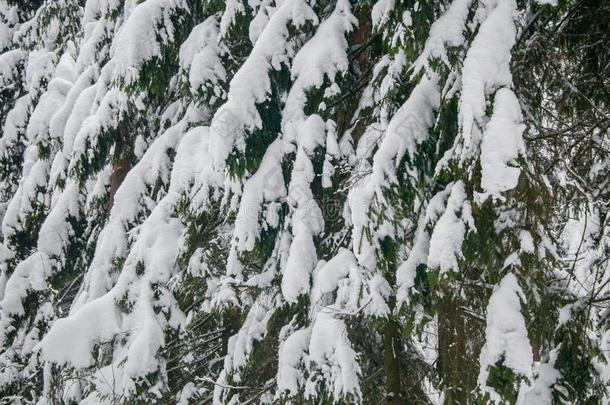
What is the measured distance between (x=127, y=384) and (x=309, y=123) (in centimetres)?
263

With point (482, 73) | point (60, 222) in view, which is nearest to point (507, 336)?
point (482, 73)

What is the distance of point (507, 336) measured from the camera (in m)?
2.88

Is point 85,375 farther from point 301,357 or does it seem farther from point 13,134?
point 13,134

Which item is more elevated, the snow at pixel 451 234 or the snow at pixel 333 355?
the snow at pixel 451 234

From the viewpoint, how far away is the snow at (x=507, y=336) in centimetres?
283

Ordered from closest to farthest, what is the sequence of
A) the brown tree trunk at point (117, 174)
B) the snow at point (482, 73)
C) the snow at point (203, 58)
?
1. the snow at point (482, 73)
2. the snow at point (203, 58)
3. the brown tree trunk at point (117, 174)

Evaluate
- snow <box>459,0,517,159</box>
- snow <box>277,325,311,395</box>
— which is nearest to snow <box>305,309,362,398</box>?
snow <box>277,325,311,395</box>

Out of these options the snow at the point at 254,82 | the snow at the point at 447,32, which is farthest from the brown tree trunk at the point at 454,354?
the snow at the point at 254,82

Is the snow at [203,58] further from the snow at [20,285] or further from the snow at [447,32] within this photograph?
the snow at [20,285]

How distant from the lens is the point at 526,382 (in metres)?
2.85

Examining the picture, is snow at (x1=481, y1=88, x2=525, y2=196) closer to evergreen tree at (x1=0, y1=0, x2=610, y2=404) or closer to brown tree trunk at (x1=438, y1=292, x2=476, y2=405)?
evergreen tree at (x1=0, y1=0, x2=610, y2=404)

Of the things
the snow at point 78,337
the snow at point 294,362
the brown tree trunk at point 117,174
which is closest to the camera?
the snow at point 294,362

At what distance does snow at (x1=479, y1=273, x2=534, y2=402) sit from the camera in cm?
283

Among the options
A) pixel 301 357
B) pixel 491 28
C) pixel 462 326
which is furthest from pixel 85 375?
pixel 491 28
